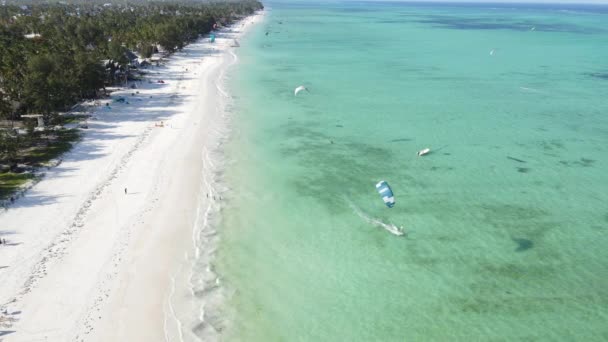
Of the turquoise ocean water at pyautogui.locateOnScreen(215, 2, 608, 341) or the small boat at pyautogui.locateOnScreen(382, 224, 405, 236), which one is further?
the small boat at pyautogui.locateOnScreen(382, 224, 405, 236)

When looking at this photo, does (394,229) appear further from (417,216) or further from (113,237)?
(113,237)

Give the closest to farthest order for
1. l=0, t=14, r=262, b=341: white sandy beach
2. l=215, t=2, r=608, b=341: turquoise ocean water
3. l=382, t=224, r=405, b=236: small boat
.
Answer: l=0, t=14, r=262, b=341: white sandy beach → l=215, t=2, r=608, b=341: turquoise ocean water → l=382, t=224, r=405, b=236: small boat

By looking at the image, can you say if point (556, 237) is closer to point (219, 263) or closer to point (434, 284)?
point (434, 284)

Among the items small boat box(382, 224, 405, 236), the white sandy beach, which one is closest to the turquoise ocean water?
small boat box(382, 224, 405, 236)

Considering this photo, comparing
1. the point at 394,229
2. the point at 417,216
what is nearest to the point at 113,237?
the point at 394,229

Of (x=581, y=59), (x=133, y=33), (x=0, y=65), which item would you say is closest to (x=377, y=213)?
(x=0, y=65)

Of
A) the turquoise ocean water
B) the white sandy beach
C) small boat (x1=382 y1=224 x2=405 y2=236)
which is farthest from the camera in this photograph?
small boat (x1=382 y1=224 x2=405 y2=236)

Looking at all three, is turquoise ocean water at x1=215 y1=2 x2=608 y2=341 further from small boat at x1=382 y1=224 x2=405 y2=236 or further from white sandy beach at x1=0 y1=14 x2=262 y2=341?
white sandy beach at x1=0 y1=14 x2=262 y2=341
